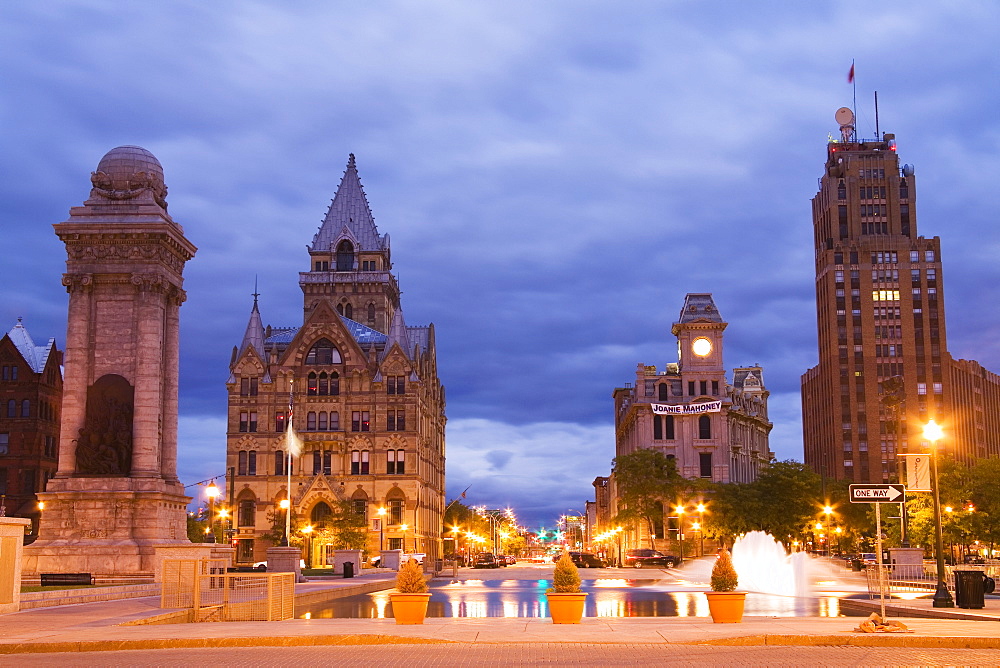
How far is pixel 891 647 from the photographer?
1978cm

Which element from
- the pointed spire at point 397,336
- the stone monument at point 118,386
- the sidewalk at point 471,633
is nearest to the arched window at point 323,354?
the pointed spire at point 397,336

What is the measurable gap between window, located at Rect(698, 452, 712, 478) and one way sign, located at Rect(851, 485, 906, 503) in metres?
106

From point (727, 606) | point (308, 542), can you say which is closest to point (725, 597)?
point (727, 606)

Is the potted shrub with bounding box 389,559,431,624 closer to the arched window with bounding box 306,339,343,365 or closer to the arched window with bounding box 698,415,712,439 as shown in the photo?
the arched window with bounding box 306,339,343,365

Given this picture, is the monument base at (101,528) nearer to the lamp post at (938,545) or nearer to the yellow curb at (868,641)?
the lamp post at (938,545)

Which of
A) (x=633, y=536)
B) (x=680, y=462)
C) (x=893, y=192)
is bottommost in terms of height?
(x=633, y=536)

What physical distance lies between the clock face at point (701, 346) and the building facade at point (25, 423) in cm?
6936

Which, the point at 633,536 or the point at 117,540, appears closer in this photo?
the point at 117,540

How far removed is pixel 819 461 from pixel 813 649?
168217 millimetres

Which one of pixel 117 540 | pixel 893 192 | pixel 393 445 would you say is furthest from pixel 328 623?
pixel 893 192

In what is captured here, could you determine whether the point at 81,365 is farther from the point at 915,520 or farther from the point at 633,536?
the point at 633,536

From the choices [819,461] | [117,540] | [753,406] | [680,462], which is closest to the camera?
[117,540]

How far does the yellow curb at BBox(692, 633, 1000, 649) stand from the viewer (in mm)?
19891

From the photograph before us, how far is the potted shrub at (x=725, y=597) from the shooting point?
24281 mm
